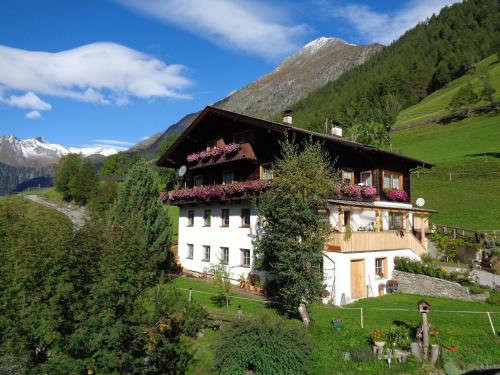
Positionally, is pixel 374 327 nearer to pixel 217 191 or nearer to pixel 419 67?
pixel 217 191

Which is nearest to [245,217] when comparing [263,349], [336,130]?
[336,130]

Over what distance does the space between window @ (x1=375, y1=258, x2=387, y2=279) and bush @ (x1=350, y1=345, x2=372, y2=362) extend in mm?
10231

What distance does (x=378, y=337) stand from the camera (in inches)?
574

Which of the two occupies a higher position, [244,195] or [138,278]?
[244,195]

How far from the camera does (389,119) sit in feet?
252

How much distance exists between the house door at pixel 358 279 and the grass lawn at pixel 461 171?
17350 mm

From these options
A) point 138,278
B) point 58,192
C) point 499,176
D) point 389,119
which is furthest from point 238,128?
point 58,192

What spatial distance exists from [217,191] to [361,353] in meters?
15.7

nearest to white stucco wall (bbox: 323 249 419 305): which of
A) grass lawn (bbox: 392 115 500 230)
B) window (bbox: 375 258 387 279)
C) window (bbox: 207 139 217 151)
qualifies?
window (bbox: 375 258 387 279)

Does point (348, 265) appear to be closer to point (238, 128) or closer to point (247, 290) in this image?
point (247, 290)

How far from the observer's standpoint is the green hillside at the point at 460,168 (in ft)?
130

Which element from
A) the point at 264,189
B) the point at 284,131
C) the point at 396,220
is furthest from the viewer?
the point at 396,220

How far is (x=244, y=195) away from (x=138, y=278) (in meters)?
15.3

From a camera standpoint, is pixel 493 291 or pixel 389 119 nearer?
pixel 493 291
